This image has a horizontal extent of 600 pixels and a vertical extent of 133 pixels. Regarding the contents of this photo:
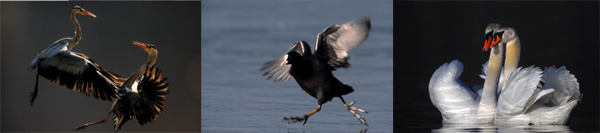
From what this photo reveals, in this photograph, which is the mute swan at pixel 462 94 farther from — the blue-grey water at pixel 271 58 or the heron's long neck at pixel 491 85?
the blue-grey water at pixel 271 58

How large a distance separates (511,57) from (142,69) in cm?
278

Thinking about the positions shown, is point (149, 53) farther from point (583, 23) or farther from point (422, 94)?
point (583, 23)

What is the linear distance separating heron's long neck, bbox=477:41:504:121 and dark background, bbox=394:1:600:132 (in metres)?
0.25

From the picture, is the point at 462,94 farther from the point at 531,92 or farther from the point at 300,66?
the point at 300,66

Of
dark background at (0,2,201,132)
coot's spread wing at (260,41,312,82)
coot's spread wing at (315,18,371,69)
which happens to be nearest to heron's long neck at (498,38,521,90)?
coot's spread wing at (315,18,371,69)

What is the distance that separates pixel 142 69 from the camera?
601 cm

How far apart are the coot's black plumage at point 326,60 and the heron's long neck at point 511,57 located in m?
1.11

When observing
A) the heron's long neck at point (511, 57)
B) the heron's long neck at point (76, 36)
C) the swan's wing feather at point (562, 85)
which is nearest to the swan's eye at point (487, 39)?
the heron's long neck at point (511, 57)

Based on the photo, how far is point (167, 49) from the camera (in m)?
6.23

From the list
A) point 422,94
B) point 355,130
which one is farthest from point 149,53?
point 422,94

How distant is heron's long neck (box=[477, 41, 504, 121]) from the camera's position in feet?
19.7

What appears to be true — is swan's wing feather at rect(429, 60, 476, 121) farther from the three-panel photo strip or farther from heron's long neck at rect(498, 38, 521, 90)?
heron's long neck at rect(498, 38, 521, 90)

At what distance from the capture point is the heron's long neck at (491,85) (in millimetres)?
6016

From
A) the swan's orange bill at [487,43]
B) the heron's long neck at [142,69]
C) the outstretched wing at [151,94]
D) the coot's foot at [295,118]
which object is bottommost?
the coot's foot at [295,118]
